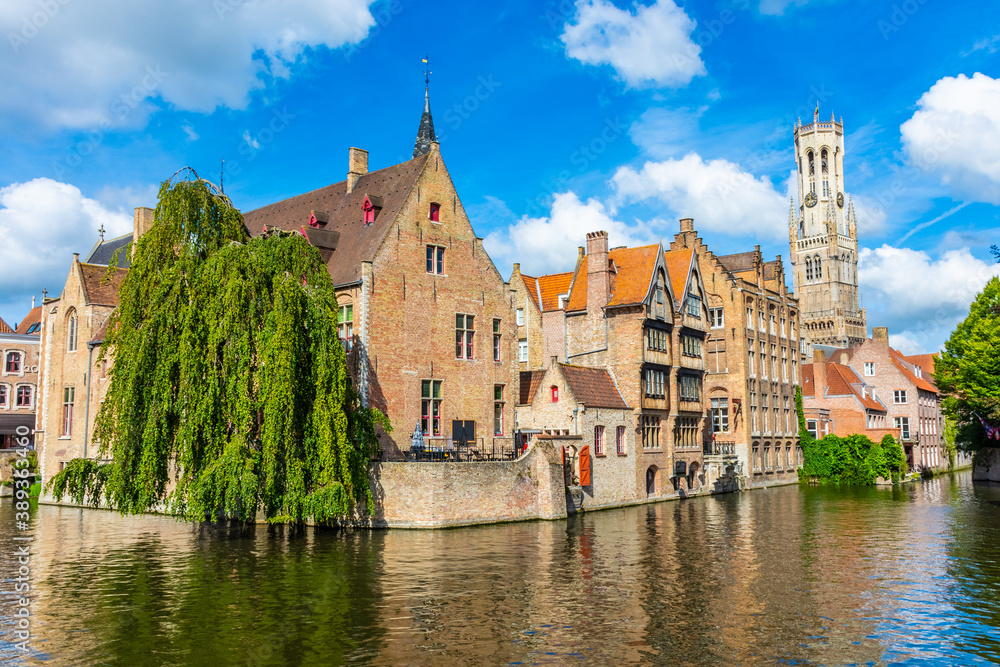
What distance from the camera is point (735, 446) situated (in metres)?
56.5

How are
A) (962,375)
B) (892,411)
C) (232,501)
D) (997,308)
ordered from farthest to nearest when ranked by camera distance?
(892,411) → (962,375) → (997,308) → (232,501)

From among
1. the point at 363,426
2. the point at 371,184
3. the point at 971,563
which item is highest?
the point at 371,184

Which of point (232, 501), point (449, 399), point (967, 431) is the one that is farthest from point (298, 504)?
point (967, 431)

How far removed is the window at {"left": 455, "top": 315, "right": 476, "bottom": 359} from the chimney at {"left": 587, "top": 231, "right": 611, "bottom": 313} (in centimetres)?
878

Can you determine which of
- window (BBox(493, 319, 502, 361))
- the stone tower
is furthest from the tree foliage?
the stone tower

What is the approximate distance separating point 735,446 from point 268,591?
42.5 m

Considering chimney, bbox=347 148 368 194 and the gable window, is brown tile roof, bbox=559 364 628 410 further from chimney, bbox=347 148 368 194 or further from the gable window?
chimney, bbox=347 148 368 194

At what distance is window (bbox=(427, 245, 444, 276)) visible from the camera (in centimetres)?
3956

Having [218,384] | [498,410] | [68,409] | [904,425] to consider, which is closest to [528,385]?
[498,410]

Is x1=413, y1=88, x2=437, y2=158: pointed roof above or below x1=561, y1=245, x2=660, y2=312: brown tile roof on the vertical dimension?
above

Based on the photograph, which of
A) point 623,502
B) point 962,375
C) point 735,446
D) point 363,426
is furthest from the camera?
point 735,446

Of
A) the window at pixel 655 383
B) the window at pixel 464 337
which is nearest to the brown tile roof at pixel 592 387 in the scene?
the window at pixel 655 383

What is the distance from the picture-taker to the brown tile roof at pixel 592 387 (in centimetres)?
4084

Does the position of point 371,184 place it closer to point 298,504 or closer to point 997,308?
point 298,504
